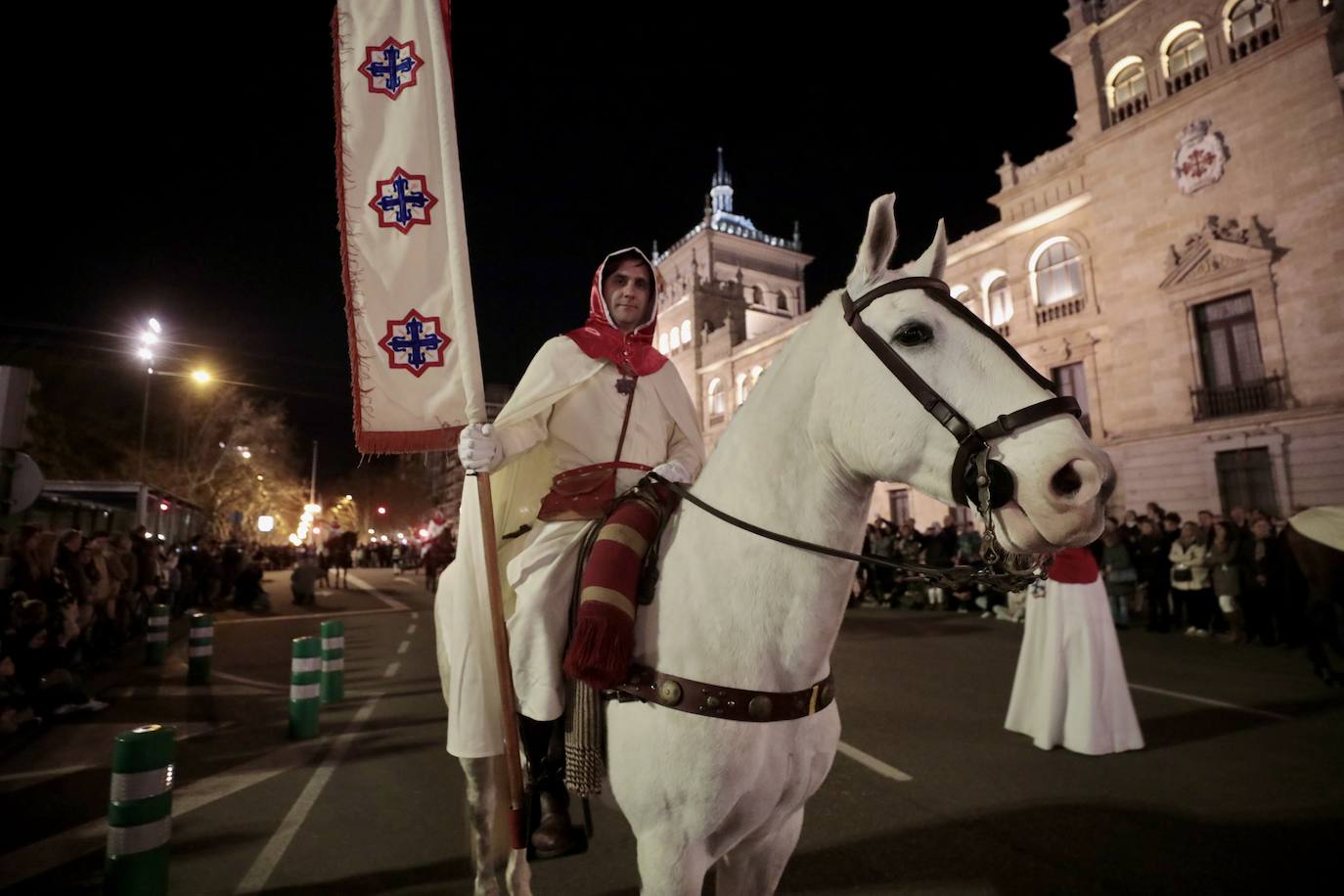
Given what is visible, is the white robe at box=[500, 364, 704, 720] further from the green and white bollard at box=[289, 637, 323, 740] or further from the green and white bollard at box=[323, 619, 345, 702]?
the green and white bollard at box=[323, 619, 345, 702]

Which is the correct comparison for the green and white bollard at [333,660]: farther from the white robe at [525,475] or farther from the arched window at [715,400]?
the arched window at [715,400]

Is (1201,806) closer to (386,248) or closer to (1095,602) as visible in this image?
(1095,602)

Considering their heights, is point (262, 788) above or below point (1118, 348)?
below

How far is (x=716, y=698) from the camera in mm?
1983

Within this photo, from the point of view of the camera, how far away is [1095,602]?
630 centimetres

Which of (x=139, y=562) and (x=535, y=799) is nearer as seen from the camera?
(x=535, y=799)

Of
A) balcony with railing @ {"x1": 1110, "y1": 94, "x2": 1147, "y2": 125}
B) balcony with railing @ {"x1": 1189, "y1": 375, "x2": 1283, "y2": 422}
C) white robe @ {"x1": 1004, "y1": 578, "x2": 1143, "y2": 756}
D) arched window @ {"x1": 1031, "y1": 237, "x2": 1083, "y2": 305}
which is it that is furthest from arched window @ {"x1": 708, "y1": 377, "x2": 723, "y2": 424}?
white robe @ {"x1": 1004, "y1": 578, "x2": 1143, "y2": 756}

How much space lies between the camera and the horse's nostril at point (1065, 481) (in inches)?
57.7

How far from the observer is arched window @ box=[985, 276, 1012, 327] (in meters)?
24.7

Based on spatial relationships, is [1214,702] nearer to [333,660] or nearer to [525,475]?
[525,475]

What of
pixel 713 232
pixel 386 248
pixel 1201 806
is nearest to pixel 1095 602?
pixel 1201 806

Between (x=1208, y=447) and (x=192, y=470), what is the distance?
146ft

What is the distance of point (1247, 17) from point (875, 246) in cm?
2451

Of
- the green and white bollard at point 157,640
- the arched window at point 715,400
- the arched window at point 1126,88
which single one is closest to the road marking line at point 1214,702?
the green and white bollard at point 157,640
